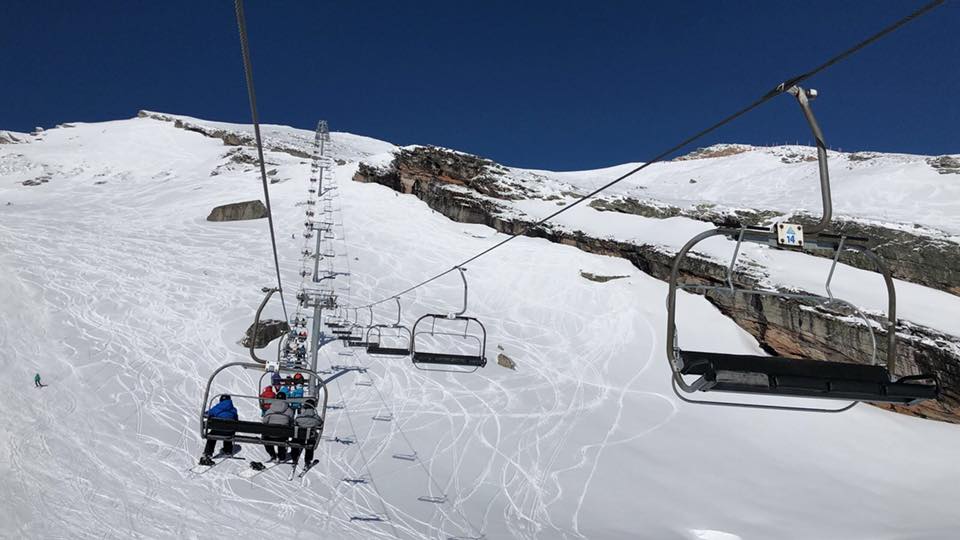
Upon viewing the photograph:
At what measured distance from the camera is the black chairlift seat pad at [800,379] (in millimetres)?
4184

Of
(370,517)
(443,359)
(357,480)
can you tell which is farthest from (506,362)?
(443,359)

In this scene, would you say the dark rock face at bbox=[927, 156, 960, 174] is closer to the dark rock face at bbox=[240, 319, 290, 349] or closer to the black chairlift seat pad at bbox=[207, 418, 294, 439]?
the dark rock face at bbox=[240, 319, 290, 349]

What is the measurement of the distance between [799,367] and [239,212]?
150 feet

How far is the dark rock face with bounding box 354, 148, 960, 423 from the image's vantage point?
81.7 feet

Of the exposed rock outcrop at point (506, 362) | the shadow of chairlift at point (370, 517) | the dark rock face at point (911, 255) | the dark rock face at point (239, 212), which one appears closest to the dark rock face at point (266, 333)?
the exposed rock outcrop at point (506, 362)

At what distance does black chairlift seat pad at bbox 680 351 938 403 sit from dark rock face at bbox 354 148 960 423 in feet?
32.2

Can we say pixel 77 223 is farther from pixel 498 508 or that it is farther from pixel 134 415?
pixel 498 508

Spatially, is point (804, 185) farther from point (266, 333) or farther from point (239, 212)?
point (266, 333)

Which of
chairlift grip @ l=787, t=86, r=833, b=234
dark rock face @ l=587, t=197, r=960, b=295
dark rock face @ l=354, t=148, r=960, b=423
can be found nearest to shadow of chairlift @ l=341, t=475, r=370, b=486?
dark rock face @ l=354, t=148, r=960, b=423

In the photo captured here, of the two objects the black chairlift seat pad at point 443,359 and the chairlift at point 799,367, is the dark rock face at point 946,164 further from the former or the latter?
the chairlift at point 799,367

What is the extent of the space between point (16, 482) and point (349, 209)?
35.6 meters

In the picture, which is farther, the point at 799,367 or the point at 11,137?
the point at 11,137

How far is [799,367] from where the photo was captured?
4.59 meters

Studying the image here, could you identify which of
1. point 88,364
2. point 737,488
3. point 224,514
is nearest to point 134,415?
point 88,364
